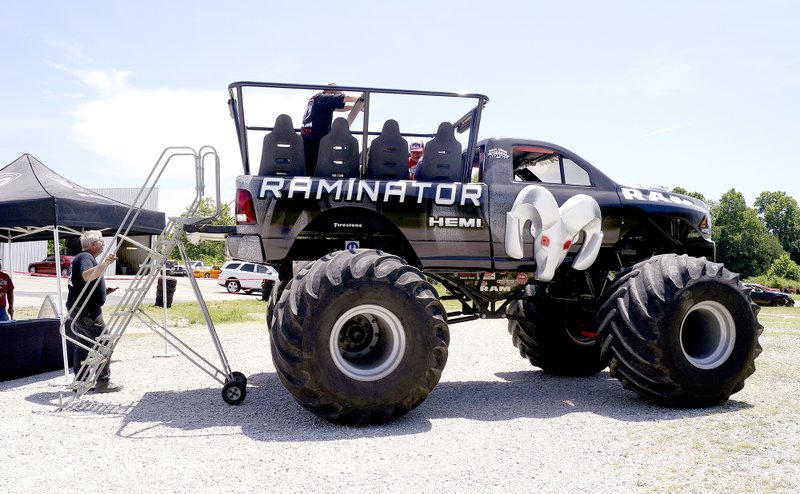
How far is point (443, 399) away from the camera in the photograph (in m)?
6.61

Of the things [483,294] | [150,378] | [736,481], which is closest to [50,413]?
[150,378]

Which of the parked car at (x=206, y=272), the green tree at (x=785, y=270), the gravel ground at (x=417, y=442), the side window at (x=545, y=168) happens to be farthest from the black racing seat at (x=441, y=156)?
the green tree at (x=785, y=270)

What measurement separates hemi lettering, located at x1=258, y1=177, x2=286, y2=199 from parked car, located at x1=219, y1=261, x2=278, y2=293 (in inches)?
938

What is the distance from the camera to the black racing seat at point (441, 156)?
22.0 feet

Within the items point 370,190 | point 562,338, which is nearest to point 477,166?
point 370,190

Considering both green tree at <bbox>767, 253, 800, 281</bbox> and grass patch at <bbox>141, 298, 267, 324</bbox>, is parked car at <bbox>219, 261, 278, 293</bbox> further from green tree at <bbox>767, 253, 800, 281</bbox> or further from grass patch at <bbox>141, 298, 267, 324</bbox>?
green tree at <bbox>767, 253, 800, 281</bbox>

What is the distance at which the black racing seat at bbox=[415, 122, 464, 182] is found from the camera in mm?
6711

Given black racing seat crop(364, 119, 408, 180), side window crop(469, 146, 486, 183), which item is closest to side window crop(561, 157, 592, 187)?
side window crop(469, 146, 486, 183)

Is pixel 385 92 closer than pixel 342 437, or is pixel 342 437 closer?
pixel 342 437

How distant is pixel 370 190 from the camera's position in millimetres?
6312

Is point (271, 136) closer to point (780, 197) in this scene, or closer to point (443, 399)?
point (443, 399)

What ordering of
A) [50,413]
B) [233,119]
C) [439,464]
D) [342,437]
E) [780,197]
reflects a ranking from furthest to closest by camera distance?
[780,197] → [233,119] → [50,413] → [342,437] → [439,464]

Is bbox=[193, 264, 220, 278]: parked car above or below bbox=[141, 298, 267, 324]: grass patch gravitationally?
below

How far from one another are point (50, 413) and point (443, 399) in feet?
12.4
